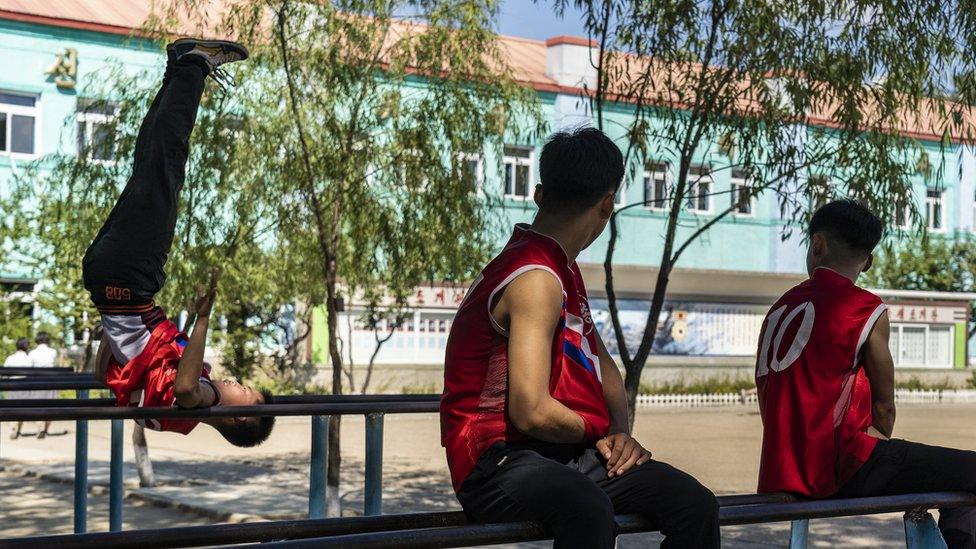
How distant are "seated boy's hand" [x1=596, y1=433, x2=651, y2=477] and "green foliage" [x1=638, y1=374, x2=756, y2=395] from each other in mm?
24325

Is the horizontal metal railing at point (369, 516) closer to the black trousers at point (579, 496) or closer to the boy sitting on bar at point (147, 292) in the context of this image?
the black trousers at point (579, 496)

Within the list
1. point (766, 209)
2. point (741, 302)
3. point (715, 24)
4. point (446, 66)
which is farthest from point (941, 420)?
point (715, 24)

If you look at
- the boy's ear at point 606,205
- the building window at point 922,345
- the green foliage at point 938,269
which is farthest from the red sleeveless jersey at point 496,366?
the green foliage at point 938,269

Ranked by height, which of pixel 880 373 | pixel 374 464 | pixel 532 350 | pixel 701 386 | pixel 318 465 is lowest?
pixel 701 386

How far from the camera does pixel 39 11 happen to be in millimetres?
24141

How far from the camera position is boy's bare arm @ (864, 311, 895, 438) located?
3656mm

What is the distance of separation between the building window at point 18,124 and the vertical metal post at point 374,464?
20.7m

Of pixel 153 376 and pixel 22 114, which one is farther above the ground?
pixel 22 114

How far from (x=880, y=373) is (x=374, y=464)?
6.86ft

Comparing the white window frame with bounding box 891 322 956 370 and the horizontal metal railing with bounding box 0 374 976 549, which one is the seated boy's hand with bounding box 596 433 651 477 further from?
the white window frame with bounding box 891 322 956 370

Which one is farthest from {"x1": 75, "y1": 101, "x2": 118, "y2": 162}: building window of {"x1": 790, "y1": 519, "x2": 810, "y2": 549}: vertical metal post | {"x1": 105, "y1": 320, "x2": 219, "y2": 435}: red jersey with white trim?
{"x1": 790, "y1": 519, "x2": 810, "y2": 549}: vertical metal post

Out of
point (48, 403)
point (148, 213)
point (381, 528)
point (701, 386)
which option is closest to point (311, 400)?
point (48, 403)

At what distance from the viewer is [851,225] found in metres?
3.89

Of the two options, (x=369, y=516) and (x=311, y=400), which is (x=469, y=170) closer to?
(x=311, y=400)
